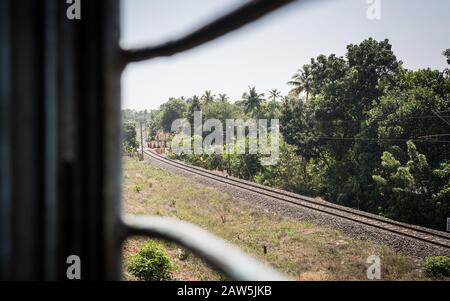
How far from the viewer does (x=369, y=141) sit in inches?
586

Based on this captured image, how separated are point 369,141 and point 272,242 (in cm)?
815

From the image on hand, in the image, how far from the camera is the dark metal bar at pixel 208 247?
1.40 ft

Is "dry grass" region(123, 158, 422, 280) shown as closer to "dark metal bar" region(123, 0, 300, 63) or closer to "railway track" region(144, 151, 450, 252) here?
"railway track" region(144, 151, 450, 252)

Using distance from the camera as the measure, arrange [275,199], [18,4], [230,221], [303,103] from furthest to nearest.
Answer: [303,103] → [275,199] → [230,221] → [18,4]

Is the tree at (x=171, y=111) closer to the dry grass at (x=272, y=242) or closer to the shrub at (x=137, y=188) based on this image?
the shrub at (x=137, y=188)

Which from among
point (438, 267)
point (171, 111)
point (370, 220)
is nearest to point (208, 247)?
point (438, 267)

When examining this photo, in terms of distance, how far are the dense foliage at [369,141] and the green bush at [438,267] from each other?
15.6 ft

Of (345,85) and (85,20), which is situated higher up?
(345,85)

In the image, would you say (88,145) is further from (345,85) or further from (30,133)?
(345,85)

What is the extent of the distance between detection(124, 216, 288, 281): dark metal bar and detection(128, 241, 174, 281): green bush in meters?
7.75

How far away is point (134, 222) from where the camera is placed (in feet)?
1.71

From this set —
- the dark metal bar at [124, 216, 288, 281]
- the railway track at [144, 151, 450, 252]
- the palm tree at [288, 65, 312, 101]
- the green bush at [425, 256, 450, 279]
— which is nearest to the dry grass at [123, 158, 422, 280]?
the green bush at [425, 256, 450, 279]

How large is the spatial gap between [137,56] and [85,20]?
8 centimetres

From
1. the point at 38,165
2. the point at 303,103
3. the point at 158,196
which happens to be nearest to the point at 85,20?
the point at 38,165
